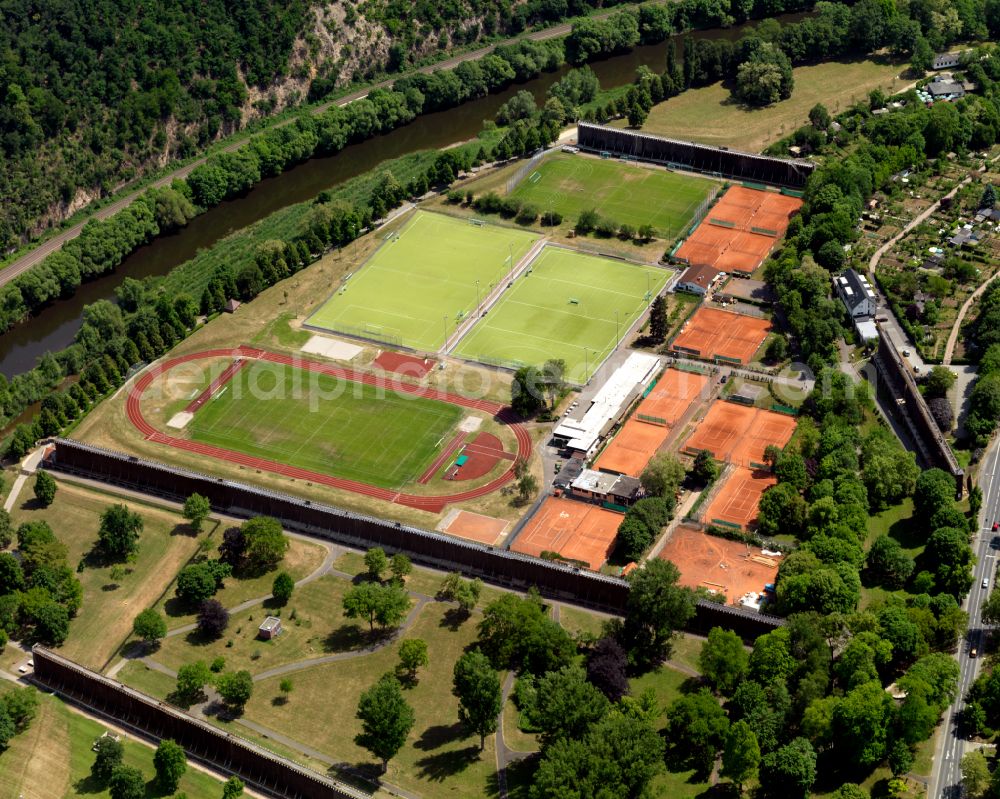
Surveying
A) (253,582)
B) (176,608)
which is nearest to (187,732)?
(176,608)

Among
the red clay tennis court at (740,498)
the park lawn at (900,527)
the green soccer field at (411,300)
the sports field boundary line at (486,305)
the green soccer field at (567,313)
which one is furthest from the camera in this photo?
the green soccer field at (411,300)

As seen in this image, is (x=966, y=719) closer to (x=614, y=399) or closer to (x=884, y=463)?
(x=884, y=463)

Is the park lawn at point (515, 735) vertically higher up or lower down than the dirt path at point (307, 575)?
lower down

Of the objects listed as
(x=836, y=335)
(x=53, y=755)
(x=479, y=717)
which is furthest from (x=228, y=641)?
(x=836, y=335)

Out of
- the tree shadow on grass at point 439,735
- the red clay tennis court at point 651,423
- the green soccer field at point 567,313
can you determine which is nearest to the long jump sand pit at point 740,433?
the red clay tennis court at point 651,423

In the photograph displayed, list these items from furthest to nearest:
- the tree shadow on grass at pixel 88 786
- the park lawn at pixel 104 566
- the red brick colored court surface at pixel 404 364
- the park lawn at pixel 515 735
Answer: the red brick colored court surface at pixel 404 364
the park lawn at pixel 104 566
the park lawn at pixel 515 735
the tree shadow on grass at pixel 88 786

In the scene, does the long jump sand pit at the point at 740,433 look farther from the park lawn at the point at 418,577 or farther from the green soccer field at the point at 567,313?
the park lawn at the point at 418,577
